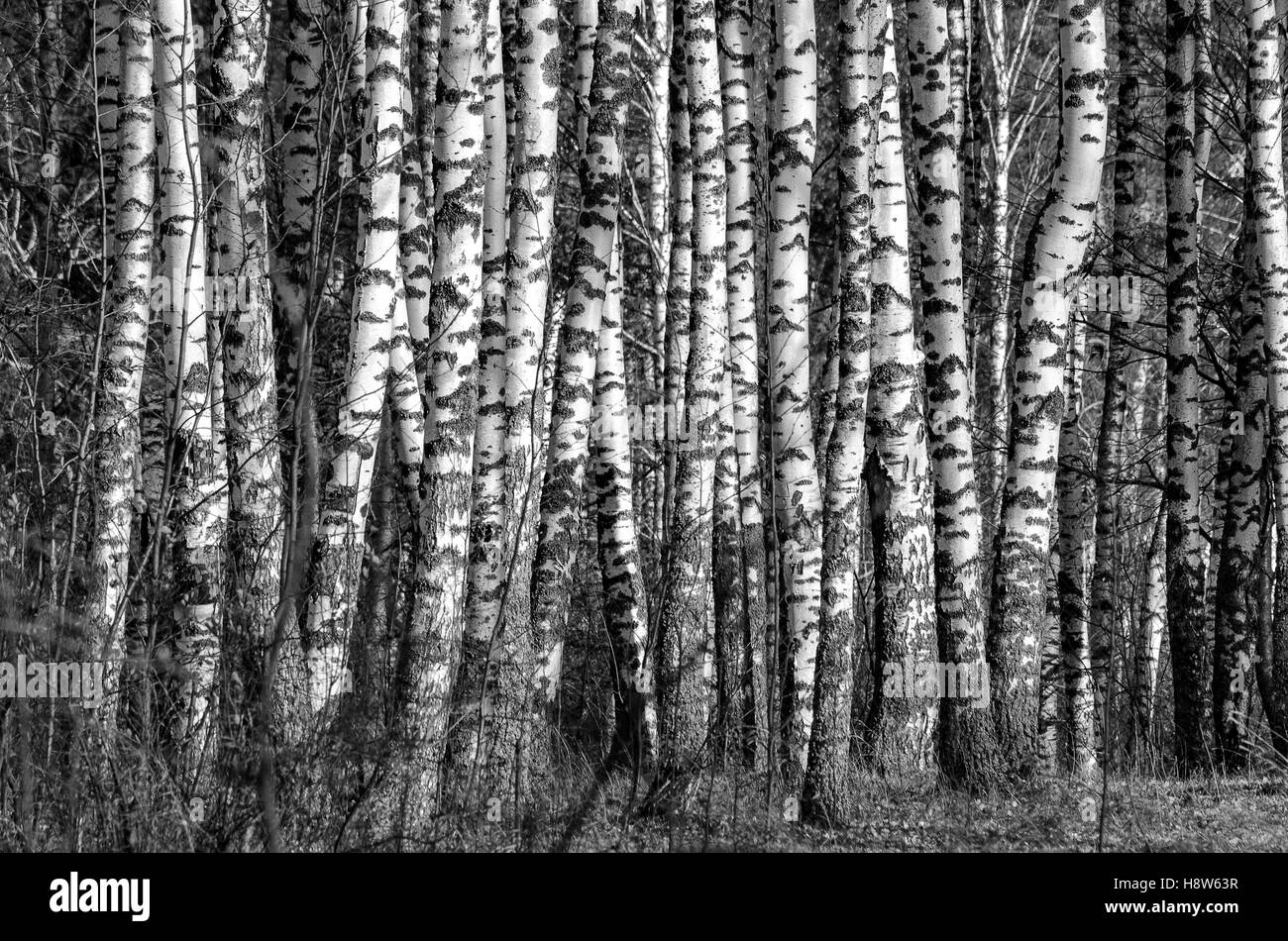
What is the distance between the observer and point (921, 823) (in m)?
5.50

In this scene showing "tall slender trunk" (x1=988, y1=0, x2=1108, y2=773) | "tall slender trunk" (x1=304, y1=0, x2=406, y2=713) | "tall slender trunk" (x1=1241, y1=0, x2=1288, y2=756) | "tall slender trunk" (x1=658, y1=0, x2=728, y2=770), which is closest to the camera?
"tall slender trunk" (x1=304, y1=0, x2=406, y2=713)

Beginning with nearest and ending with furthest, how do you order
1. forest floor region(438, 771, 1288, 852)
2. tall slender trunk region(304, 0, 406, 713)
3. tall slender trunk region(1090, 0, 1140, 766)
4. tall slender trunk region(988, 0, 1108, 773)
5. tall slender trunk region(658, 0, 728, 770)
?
forest floor region(438, 771, 1288, 852)
tall slender trunk region(304, 0, 406, 713)
tall slender trunk region(988, 0, 1108, 773)
tall slender trunk region(658, 0, 728, 770)
tall slender trunk region(1090, 0, 1140, 766)

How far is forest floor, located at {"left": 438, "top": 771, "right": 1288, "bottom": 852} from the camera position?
4848 mm

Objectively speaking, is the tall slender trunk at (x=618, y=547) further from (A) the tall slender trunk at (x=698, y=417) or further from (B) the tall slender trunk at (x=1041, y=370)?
(B) the tall slender trunk at (x=1041, y=370)

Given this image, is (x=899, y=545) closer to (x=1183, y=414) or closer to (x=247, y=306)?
(x=1183, y=414)

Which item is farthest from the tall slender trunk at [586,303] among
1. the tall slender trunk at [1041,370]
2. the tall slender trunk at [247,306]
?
the tall slender trunk at [1041,370]

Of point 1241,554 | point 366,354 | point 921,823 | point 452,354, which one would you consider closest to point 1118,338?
point 1241,554

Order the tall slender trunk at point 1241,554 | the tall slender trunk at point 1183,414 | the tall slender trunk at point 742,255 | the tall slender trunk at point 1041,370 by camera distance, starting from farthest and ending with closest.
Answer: the tall slender trunk at point 1183,414 → the tall slender trunk at point 1241,554 → the tall slender trunk at point 742,255 → the tall slender trunk at point 1041,370

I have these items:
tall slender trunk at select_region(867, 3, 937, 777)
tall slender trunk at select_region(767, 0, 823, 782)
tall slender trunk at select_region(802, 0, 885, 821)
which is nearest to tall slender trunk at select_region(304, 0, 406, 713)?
→ tall slender trunk at select_region(767, 0, 823, 782)

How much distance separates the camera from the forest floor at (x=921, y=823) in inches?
191

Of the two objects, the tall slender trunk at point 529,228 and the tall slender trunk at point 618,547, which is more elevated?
the tall slender trunk at point 529,228

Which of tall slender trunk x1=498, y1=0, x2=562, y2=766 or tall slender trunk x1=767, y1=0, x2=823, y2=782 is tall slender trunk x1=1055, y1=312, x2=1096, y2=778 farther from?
tall slender trunk x1=498, y1=0, x2=562, y2=766

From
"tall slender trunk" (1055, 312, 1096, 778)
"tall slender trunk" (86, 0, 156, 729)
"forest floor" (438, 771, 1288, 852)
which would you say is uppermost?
"tall slender trunk" (86, 0, 156, 729)

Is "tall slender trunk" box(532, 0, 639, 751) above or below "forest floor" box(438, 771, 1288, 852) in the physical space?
above
